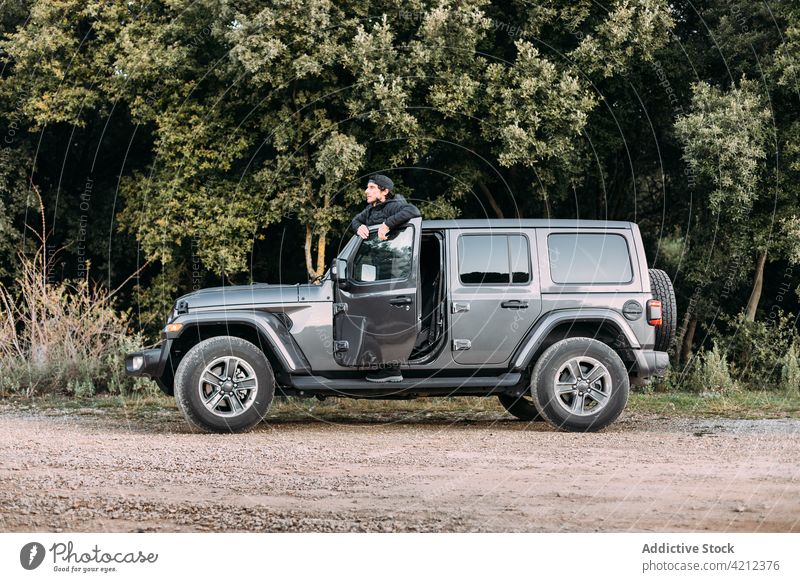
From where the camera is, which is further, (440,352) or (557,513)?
(440,352)

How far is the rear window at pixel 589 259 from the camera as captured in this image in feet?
35.7

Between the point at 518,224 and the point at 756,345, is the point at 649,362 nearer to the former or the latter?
the point at 518,224

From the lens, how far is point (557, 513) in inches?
268

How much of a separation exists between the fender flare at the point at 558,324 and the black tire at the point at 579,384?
15cm

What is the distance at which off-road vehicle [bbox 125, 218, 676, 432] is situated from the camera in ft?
34.1

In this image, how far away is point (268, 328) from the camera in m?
10.5

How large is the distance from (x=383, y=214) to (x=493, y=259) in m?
1.22

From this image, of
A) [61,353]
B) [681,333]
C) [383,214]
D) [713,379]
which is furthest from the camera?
[681,333]

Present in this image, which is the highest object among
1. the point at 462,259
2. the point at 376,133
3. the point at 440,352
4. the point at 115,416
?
the point at 376,133

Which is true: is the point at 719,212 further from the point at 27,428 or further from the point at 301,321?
the point at 27,428

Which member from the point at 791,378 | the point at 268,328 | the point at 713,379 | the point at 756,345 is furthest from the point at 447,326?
the point at 756,345
